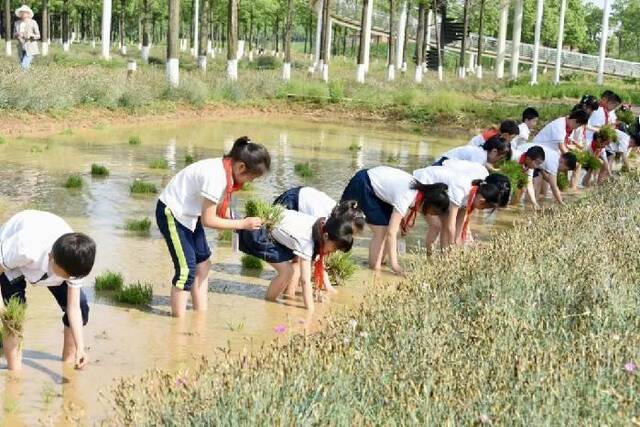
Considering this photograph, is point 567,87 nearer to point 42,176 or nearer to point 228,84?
point 228,84

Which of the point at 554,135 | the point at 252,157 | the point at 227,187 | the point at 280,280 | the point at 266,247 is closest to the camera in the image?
the point at 252,157

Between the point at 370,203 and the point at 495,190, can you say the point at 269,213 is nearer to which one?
the point at 370,203

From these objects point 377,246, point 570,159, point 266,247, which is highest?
point 570,159

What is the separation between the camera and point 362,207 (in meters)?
10.1

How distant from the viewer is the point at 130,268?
9664 millimetres

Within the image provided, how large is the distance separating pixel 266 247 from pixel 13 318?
9.78 feet

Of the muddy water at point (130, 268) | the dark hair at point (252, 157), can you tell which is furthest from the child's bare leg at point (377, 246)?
the dark hair at point (252, 157)

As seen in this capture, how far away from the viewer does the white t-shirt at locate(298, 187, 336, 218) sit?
9.08 meters

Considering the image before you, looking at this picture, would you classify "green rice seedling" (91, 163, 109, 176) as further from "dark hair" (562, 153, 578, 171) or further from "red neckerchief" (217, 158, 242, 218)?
"red neckerchief" (217, 158, 242, 218)

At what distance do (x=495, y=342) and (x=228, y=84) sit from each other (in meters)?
26.2

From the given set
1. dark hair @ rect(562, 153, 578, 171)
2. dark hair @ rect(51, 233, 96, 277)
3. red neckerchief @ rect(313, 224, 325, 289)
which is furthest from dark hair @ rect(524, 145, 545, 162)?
dark hair @ rect(51, 233, 96, 277)

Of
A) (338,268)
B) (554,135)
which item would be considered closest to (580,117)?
(554,135)

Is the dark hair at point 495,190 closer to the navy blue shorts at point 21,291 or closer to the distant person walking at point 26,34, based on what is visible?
the navy blue shorts at point 21,291

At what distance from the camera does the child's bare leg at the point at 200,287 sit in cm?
823
